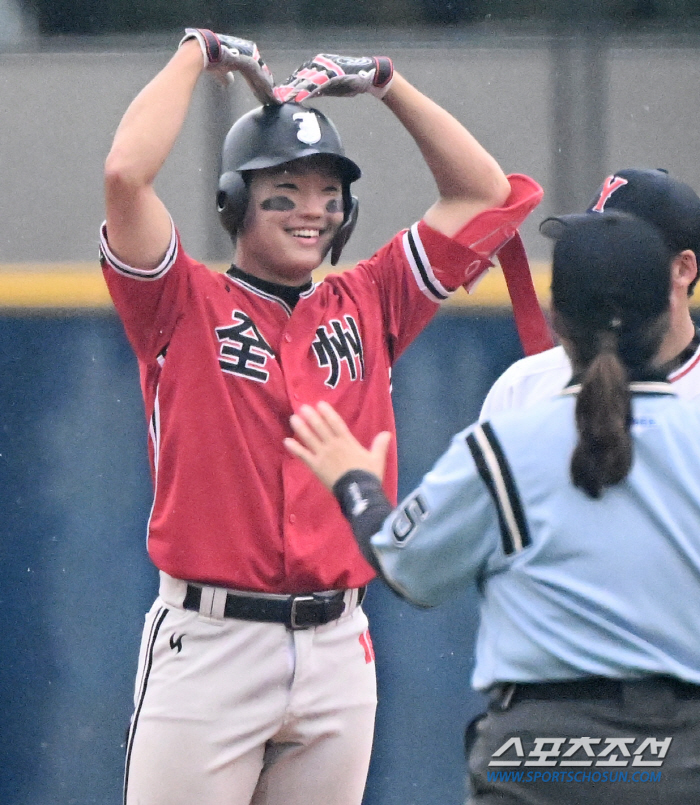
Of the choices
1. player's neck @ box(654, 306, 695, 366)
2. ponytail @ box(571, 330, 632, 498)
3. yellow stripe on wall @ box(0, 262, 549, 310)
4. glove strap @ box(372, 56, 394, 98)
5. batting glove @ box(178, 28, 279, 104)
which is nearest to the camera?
ponytail @ box(571, 330, 632, 498)

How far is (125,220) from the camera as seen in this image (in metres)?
2.19

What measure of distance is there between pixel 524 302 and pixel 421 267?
229 mm

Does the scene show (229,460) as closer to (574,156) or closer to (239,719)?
(239,719)

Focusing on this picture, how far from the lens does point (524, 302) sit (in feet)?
8.43

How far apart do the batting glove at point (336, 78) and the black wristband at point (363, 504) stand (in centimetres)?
94

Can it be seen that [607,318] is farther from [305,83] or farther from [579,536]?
[305,83]

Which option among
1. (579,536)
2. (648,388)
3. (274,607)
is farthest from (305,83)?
(579,536)

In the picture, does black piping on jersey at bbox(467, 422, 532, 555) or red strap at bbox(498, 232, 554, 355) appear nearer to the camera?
black piping on jersey at bbox(467, 422, 532, 555)

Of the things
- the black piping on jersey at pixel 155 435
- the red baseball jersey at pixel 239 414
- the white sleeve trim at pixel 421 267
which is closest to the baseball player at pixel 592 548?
the red baseball jersey at pixel 239 414

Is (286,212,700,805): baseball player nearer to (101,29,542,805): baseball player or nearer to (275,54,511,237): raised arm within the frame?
(101,29,542,805): baseball player

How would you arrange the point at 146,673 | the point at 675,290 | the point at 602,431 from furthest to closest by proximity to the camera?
the point at 146,673
the point at 675,290
the point at 602,431

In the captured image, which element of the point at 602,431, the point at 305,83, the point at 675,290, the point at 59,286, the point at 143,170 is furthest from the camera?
the point at 59,286

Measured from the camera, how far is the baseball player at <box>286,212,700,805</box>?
1546mm

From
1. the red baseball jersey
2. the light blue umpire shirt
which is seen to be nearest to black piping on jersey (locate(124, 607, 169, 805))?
the red baseball jersey
